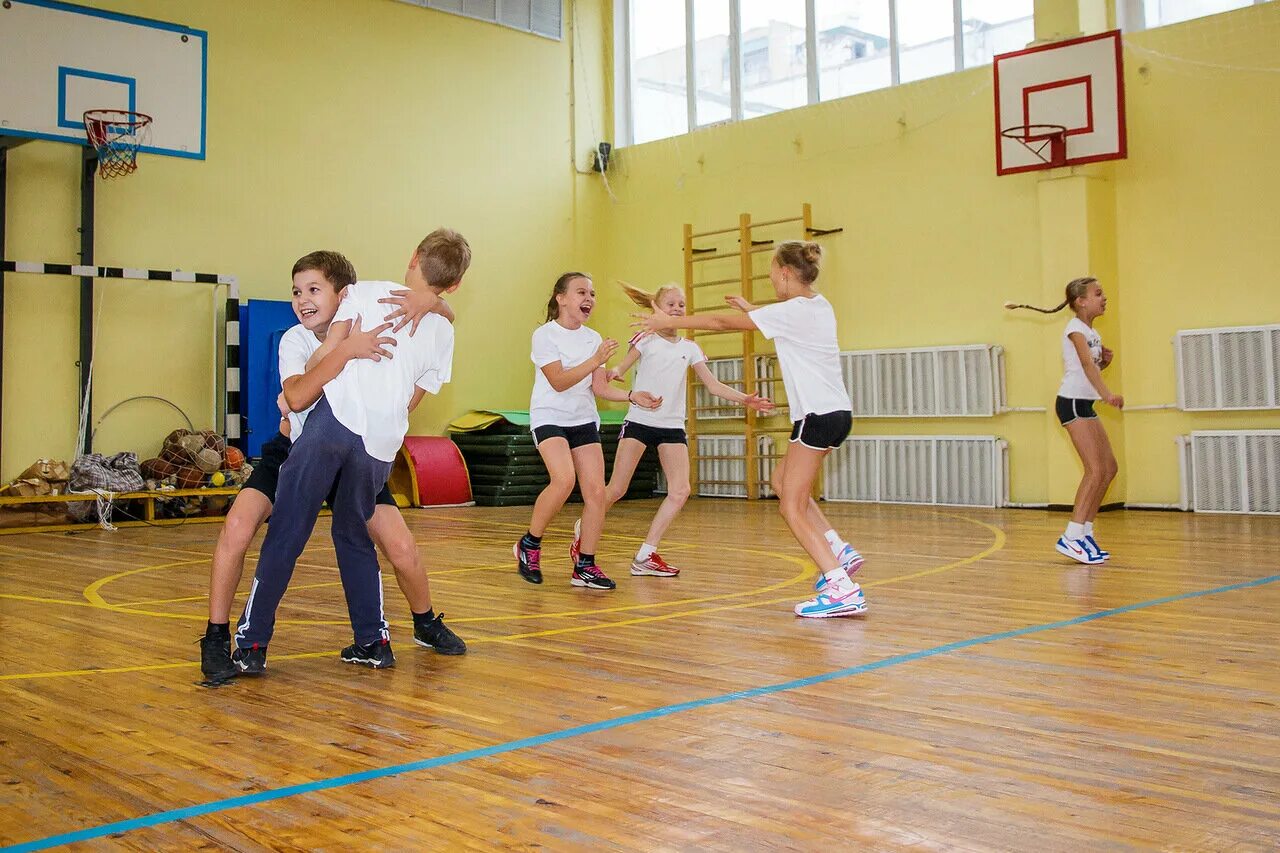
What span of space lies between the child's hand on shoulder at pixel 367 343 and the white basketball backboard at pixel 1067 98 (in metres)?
8.34

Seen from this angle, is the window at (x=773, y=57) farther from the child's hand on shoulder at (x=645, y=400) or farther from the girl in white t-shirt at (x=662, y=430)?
the child's hand on shoulder at (x=645, y=400)

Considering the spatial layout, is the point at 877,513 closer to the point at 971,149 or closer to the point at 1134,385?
the point at 1134,385

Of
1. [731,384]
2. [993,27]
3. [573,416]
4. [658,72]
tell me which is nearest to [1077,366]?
[573,416]

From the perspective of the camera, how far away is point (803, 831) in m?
2.22

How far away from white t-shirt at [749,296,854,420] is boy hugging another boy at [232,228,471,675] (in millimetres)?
1524

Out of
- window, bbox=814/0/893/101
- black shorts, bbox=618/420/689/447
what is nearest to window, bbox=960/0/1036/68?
window, bbox=814/0/893/101

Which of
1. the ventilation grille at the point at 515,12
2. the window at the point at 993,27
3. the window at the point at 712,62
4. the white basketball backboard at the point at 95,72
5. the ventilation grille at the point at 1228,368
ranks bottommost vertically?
the ventilation grille at the point at 1228,368

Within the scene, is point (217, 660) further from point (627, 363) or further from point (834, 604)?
point (627, 363)

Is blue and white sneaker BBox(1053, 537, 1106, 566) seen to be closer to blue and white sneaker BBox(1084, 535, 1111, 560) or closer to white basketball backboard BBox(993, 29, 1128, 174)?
blue and white sneaker BBox(1084, 535, 1111, 560)

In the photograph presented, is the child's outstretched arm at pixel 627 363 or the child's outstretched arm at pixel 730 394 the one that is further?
the child's outstretched arm at pixel 730 394

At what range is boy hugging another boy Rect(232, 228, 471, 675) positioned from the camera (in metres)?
3.67

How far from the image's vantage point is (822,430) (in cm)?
492

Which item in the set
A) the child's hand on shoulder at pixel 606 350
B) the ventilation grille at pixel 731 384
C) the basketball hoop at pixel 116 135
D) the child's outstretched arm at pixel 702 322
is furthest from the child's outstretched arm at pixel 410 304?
the ventilation grille at pixel 731 384

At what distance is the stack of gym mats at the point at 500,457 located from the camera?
12.5 metres
